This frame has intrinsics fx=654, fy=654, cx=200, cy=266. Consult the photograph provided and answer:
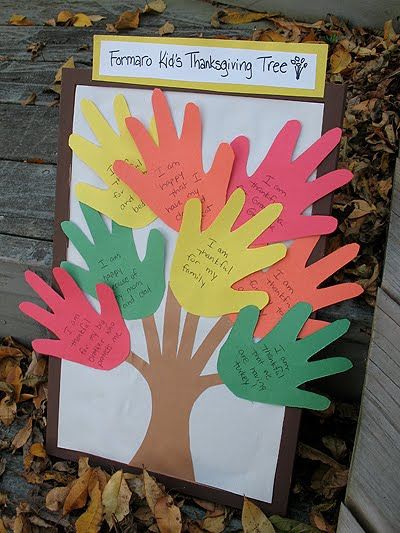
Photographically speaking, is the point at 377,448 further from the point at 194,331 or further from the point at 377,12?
the point at 377,12

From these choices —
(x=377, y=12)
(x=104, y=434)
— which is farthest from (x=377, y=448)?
(x=377, y=12)

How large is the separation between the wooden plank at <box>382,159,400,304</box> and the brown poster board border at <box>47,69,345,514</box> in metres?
0.12

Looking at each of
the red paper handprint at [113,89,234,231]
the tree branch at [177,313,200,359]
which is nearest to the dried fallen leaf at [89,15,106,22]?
the red paper handprint at [113,89,234,231]

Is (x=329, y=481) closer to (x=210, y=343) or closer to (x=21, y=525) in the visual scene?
(x=210, y=343)

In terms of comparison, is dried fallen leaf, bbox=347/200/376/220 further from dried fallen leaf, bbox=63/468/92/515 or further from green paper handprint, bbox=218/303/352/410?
dried fallen leaf, bbox=63/468/92/515

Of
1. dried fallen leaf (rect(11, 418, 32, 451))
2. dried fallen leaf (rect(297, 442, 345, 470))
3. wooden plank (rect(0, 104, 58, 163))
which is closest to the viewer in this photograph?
dried fallen leaf (rect(297, 442, 345, 470))

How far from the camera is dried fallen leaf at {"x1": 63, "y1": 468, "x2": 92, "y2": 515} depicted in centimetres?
120

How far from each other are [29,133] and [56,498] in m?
0.90

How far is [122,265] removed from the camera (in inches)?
45.7

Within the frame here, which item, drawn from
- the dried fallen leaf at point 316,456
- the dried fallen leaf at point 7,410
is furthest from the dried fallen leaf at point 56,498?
the dried fallen leaf at point 316,456

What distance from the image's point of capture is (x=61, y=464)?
1.29 metres

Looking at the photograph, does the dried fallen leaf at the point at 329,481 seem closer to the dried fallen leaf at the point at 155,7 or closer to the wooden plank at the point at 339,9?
the wooden plank at the point at 339,9

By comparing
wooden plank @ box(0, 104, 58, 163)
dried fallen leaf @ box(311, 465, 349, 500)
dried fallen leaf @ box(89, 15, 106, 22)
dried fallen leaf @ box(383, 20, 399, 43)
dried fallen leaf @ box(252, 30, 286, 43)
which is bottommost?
dried fallen leaf @ box(311, 465, 349, 500)

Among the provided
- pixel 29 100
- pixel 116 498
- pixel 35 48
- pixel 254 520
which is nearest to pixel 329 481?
pixel 254 520
